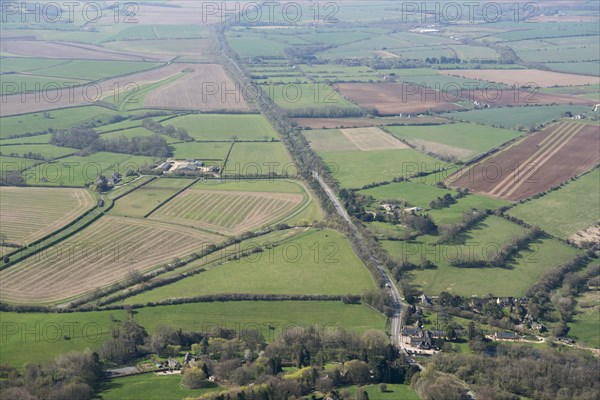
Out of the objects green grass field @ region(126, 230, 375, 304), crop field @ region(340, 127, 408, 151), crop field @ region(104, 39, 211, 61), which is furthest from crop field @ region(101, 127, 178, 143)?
crop field @ region(104, 39, 211, 61)

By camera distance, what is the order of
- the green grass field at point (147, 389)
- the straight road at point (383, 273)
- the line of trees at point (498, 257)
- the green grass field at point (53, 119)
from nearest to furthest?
the green grass field at point (147, 389) < the straight road at point (383, 273) < the line of trees at point (498, 257) < the green grass field at point (53, 119)

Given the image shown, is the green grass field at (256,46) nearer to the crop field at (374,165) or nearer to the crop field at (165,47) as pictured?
the crop field at (165,47)

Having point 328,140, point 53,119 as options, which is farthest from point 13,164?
point 328,140

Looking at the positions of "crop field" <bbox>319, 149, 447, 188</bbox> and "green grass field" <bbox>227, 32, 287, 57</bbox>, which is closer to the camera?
"crop field" <bbox>319, 149, 447, 188</bbox>

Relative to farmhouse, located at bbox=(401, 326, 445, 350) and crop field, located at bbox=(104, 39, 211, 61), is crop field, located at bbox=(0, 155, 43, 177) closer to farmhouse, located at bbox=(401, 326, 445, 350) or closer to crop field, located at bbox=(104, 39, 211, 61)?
farmhouse, located at bbox=(401, 326, 445, 350)

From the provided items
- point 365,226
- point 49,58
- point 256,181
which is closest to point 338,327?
point 365,226

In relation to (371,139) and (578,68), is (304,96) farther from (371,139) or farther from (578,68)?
(578,68)

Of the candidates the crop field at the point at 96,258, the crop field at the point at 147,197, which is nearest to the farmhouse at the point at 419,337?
the crop field at the point at 96,258
